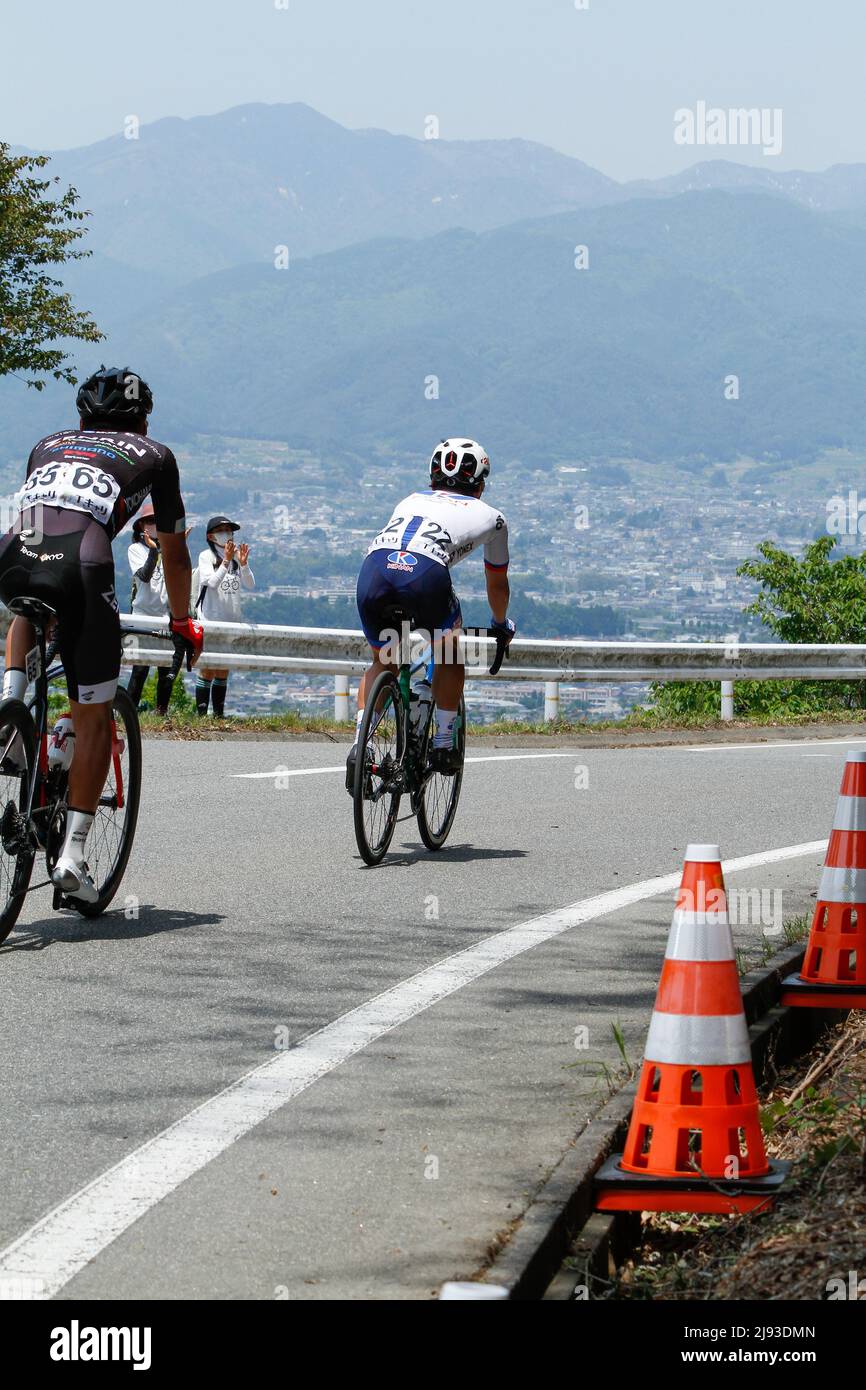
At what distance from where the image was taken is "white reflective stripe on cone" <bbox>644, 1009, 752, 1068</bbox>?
187 inches

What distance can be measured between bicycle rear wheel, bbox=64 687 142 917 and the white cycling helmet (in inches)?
102

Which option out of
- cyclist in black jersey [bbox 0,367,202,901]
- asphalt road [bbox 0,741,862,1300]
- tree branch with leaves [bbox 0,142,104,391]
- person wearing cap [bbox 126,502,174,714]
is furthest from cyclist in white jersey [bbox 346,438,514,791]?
tree branch with leaves [bbox 0,142,104,391]

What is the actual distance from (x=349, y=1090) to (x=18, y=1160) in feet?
3.50

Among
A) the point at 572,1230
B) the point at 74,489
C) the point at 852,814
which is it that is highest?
the point at 74,489

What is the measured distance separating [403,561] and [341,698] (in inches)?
369

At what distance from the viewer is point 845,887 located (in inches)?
280

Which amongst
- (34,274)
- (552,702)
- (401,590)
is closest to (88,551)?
(401,590)

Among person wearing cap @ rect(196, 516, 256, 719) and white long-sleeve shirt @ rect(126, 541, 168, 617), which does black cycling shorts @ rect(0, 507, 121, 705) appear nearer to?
white long-sleeve shirt @ rect(126, 541, 168, 617)

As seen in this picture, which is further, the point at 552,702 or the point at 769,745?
the point at 552,702

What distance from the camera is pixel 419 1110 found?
5.19 metres

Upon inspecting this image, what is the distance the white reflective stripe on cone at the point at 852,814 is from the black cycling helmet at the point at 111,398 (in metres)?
3.06

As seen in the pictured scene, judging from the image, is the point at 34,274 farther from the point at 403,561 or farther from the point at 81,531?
the point at 81,531

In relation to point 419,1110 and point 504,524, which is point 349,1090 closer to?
point 419,1110
